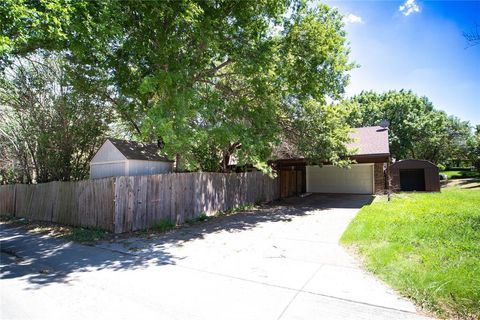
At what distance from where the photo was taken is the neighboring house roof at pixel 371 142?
16.3m

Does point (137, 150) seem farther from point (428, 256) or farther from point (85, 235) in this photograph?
point (428, 256)

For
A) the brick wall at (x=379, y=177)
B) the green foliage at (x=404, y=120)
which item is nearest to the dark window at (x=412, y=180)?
the brick wall at (x=379, y=177)

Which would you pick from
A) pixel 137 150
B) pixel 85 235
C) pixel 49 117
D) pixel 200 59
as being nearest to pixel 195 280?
pixel 85 235

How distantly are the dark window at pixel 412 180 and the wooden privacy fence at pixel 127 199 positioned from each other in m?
14.0

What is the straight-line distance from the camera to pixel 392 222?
8.58 m

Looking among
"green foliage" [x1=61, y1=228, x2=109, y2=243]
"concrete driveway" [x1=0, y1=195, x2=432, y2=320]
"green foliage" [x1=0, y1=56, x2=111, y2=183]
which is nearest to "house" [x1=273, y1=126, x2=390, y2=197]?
"green foliage" [x1=0, y1=56, x2=111, y2=183]

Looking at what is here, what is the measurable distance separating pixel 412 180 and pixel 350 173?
510cm

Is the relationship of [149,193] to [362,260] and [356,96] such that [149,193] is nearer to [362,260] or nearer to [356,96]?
[362,260]

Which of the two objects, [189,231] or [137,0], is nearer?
[137,0]

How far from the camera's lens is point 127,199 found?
868 centimetres

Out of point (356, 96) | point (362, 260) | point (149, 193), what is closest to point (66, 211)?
point (149, 193)

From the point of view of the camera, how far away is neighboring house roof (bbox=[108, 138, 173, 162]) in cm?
980

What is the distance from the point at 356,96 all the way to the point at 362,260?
107 feet

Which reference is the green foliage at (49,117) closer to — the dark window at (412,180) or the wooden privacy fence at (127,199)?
the wooden privacy fence at (127,199)
